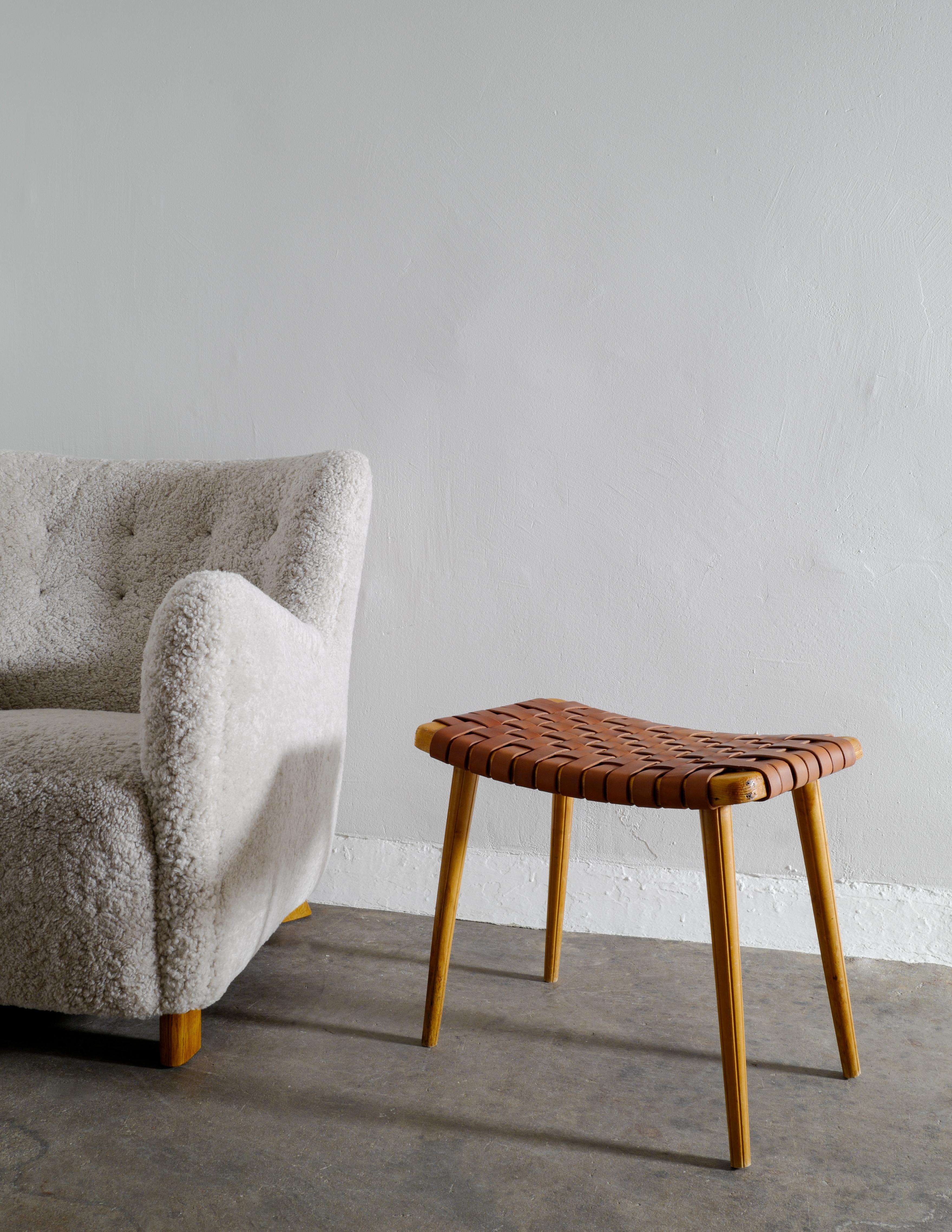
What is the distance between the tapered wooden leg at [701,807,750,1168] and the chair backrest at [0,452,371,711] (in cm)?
58

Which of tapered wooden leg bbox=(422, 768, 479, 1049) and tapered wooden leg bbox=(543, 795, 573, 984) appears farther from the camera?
→ tapered wooden leg bbox=(543, 795, 573, 984)

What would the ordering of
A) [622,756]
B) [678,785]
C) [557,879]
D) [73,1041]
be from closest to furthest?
[678,785], [622,756], [73,1041], [557,879]

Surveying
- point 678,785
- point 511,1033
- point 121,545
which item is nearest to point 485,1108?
point 511,1033

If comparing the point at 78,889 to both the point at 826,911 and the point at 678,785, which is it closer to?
the point at 678,785

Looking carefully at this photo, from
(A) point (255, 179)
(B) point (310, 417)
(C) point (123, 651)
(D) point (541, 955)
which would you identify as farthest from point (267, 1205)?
(A) point (255, 179)

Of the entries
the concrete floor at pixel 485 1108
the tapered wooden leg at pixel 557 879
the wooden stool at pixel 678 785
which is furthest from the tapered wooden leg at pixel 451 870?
the tapered wooden leg at pixel 557 879

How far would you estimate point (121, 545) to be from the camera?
1.37 m

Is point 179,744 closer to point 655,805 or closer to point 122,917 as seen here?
A: point 122,917

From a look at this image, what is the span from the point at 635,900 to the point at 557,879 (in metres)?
0.26

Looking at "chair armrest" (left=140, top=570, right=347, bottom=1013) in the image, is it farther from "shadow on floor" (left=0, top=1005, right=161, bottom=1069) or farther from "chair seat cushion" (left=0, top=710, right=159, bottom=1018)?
"shadow on floor" (left=0, top=1005, right=161, bottom=1069)

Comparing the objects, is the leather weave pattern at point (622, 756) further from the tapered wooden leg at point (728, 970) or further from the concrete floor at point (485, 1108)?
the concrete floor at point (485, 1108)

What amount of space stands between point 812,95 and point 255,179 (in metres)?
0.92

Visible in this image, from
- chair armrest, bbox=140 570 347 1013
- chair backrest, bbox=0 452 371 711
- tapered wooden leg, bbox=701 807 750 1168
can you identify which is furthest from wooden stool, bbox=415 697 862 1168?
chair backrest, bbox=0 452 371 711

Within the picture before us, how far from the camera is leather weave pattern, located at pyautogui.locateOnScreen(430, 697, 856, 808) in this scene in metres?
0.81
